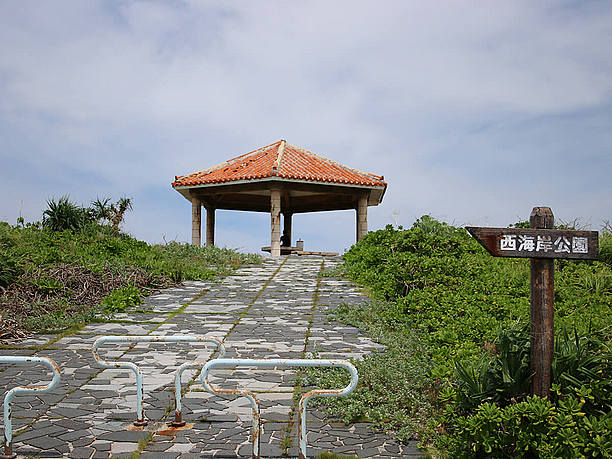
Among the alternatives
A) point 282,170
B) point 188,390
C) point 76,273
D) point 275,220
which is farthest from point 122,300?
point 282,170

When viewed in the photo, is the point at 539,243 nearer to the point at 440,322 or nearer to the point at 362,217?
the point at 440,322

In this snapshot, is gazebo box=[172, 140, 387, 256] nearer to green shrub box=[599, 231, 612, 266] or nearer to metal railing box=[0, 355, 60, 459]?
green shrub box=[599, 231, 612, 266]

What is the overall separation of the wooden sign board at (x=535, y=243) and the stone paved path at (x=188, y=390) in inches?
67.1

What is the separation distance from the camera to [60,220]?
1591 cm

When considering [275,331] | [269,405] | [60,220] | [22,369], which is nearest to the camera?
[269,405]

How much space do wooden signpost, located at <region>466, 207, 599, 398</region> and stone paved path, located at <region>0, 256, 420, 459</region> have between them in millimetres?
1278

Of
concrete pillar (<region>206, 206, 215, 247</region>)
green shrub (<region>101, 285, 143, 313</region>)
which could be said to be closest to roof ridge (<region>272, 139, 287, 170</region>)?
concrete pillar (<region>206, 206, 215, 247</region>)

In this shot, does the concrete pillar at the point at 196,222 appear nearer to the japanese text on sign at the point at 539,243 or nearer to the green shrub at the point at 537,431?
the japanese text on sign at the point at 539,243

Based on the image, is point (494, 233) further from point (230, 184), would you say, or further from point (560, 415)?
point (230, 184)

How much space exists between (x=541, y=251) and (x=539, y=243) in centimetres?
6

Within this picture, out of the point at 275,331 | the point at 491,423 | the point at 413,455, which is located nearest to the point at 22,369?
the point at 275,331

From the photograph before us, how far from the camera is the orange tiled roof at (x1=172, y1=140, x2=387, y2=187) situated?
17.9 meters

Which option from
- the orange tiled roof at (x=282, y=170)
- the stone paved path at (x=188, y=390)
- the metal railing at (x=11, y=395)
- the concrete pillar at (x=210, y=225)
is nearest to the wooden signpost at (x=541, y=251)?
the stone paved path at (x=188, y=390)

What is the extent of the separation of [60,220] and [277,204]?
6.70 m
